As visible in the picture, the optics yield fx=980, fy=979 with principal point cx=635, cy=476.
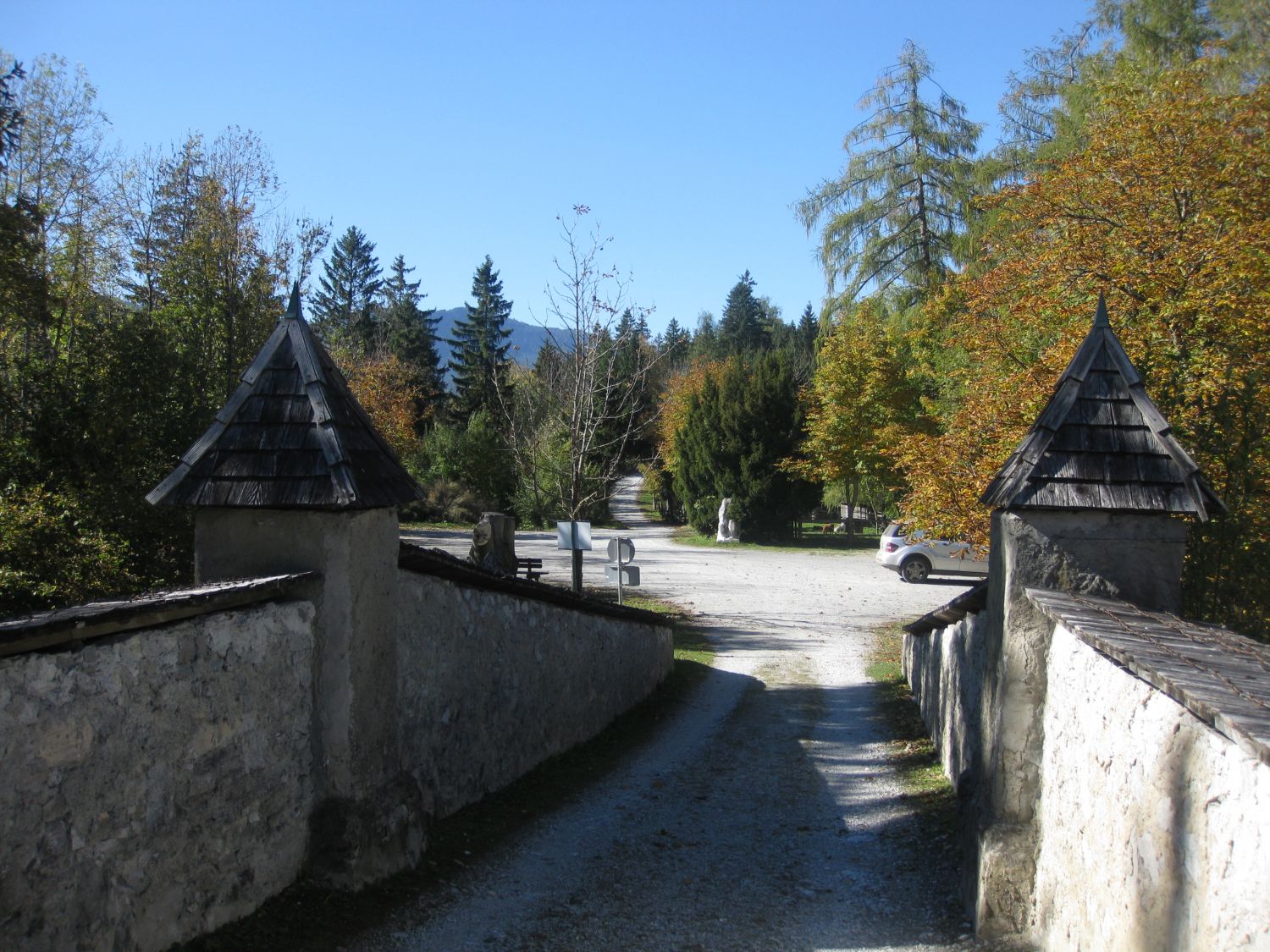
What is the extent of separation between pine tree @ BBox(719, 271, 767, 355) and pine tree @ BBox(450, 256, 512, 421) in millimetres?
23737

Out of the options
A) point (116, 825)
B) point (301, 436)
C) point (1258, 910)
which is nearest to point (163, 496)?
point (301, 436)

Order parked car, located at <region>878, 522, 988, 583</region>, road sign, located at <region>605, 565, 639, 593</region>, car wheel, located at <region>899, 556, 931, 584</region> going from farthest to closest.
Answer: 1. car wheel, located at <region>899, 556, 931, 584</region>
2. parked car, located at <region>878, 522, 988, 583</region>
3. road sign, located at <region>605, 565, 639, 593</region>

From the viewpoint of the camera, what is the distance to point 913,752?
9766mm

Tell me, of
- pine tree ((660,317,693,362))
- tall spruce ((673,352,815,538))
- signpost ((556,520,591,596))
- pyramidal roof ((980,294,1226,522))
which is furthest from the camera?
pine tree ((660,317,693,362))

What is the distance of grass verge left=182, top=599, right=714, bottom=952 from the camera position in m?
4.41

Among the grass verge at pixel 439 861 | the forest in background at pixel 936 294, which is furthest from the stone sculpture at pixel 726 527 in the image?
the grass verge at pixel 439 861

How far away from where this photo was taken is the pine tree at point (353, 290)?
56.5 meters

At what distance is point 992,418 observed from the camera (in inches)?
508

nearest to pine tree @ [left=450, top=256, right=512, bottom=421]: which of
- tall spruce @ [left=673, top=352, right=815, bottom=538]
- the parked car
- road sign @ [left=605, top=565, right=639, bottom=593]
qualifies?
tall spruce @ [left=673, top=352, right=815, bottom=538]

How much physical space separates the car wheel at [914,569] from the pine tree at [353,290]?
3444 centimetres

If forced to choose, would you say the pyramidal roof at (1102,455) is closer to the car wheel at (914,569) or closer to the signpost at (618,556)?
the signpost at (618,556)

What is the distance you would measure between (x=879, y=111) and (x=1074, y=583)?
86.6 feet

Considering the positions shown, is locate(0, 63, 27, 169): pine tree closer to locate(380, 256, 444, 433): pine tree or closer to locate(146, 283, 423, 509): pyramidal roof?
locate(146, 283, 423, 509): pyramidal roof

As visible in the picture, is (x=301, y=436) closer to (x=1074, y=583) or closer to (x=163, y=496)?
(x=163, y=496)
